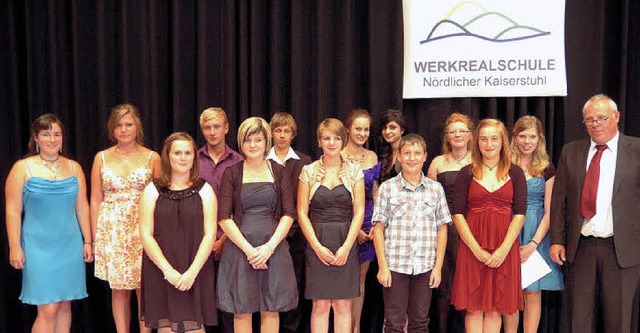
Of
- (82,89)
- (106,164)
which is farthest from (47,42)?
(106,164)

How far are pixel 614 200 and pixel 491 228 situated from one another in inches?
27.0

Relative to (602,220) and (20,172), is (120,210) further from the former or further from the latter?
(602,220)

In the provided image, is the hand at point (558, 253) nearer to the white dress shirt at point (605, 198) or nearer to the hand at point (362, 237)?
the white dress shirt at point (605, 198)

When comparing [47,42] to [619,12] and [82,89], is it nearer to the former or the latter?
[82,89]

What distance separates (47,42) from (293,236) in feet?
7.95

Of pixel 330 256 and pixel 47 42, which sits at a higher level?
pixel 47 42

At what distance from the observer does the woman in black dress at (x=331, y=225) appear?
3.35 meters

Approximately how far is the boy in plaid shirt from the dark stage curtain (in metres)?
1.03

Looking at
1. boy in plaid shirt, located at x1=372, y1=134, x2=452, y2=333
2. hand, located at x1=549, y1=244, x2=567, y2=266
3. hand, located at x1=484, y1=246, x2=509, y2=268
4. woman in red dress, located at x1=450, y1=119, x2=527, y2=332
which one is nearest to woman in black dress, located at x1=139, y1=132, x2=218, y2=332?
boy in plaid shirt, located at x1=372, y1=134, x2=452, y2=333

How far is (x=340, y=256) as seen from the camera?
3312 mm

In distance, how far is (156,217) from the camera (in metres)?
3.22

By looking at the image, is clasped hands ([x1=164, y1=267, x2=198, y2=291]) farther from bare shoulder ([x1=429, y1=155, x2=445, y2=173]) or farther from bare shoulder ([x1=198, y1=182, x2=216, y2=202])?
bare shoulder ([x1=429, y1=155, x2=445, y2=173])

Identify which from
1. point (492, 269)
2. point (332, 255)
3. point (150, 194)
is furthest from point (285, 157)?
point (492, 269)

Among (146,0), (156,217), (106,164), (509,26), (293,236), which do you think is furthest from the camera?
(146,0)
